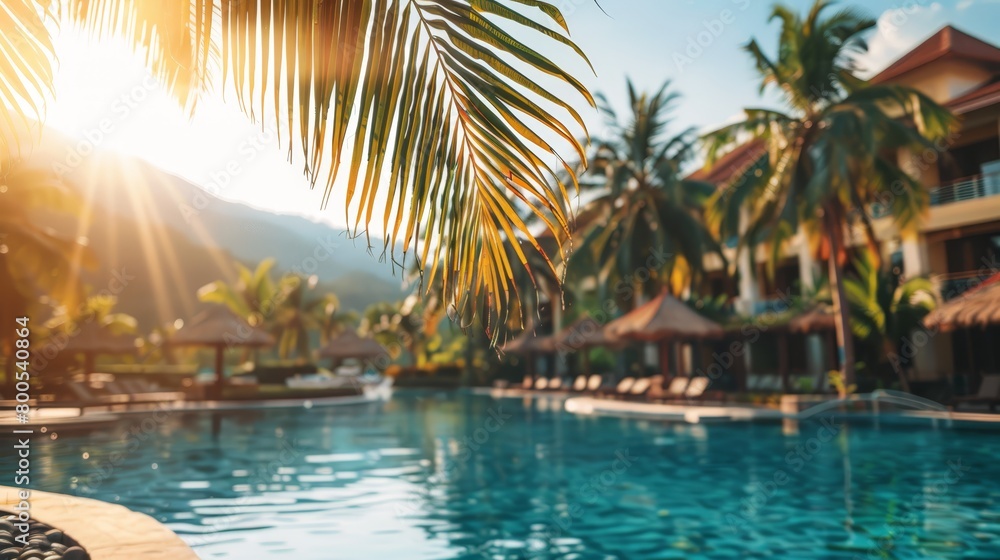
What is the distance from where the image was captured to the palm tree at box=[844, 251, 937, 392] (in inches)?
797

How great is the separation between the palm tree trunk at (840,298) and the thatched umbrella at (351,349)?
21537 mm

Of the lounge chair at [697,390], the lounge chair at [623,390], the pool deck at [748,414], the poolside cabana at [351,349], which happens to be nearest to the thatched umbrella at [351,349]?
the poolside cabana at [351,349]

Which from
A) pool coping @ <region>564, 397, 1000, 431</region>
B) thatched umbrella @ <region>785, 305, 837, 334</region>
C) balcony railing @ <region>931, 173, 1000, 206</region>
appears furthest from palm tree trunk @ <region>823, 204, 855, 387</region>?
balcony railing @ <region>931, 173, 1000, 206</region>

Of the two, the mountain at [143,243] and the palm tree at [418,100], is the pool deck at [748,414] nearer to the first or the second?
the palm tree at [418,100]

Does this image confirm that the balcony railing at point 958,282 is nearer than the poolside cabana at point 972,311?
No

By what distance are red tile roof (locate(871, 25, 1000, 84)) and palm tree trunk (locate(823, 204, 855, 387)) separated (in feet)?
25.0

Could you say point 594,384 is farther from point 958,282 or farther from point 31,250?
point 31,250

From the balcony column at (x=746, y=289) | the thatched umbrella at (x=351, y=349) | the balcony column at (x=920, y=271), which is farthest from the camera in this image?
the thatched umbrella at (x=351, y=349)

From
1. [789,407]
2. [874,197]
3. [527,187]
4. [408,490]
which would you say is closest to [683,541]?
[408,490]

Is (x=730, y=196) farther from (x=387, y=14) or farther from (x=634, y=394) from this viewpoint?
(x=387, y=14)

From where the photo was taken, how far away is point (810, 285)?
2606 centimetres

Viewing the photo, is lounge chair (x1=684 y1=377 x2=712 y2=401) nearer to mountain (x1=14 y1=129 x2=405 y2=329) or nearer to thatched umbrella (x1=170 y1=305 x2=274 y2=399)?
thatched umbrella (x1=170 y1=305 x2=274 y2=399)

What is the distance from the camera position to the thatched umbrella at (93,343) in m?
25.0

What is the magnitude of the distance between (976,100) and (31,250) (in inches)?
1057
